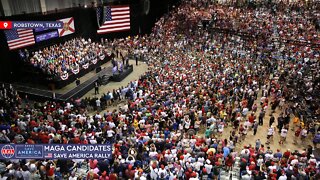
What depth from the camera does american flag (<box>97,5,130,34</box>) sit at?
31609mm

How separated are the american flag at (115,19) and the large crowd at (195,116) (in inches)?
96.2

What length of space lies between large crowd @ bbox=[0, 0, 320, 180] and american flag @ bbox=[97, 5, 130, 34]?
2443mm

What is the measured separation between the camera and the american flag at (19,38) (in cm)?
2252

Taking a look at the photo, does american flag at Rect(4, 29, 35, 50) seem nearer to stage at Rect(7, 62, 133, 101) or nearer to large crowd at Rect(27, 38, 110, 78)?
large crowd at Rect(27, 38, 110, 78)

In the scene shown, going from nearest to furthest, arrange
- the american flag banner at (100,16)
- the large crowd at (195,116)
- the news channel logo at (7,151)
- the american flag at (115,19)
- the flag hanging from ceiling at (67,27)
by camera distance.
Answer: the news channel logo at (7,151) → the large crowd at (195,116) → the flag hanging from ceiling at (67,27) → the american flag banner at (100,16) → the american flag at (115,19)

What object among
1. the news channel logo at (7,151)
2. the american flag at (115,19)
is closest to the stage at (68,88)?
the american flag at (115,19)

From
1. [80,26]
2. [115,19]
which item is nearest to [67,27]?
[80,26]

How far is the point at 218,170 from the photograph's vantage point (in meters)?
12.7

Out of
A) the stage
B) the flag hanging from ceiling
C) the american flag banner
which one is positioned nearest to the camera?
the stage

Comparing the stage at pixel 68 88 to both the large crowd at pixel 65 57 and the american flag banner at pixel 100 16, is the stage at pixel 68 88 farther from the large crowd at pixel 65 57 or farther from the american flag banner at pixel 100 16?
the american flag banner at pixel 100 16

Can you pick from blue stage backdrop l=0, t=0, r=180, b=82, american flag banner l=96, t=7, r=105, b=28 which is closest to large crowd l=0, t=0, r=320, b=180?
blue stage backdrop l=0, t=0, r=180, b=82

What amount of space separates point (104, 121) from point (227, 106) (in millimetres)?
7912

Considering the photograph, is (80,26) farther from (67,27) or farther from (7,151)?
(7,151)

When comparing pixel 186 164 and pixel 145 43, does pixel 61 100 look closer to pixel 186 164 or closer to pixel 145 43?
pixel 186 164
